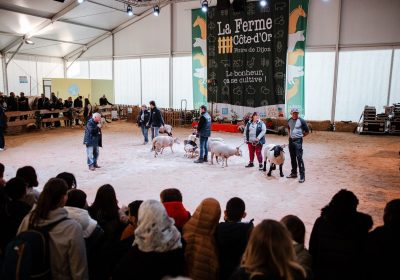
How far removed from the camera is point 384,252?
8.54ft

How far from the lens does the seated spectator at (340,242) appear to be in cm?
275

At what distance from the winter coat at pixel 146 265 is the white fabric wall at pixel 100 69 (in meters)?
22.9

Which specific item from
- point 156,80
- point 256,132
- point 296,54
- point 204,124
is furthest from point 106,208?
point 156,80

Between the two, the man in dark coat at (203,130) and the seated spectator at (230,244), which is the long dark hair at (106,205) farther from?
the man in dark coat at (203,130)

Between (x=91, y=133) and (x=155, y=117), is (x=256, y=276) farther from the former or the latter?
(x=155, y=117)

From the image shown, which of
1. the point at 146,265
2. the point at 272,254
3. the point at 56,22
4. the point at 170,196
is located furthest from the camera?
the point at 56,22

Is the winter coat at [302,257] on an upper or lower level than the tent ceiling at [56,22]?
lower

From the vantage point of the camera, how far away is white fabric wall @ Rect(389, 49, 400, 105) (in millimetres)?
15875

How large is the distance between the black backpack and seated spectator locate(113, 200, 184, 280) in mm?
572

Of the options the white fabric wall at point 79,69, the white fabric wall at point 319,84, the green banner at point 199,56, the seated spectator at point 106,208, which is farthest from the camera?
the white fabric wall at point 79,69

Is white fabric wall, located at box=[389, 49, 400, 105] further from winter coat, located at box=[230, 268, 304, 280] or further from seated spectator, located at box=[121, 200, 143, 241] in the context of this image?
winter coat, located at box=[230, 268, 304, 280]

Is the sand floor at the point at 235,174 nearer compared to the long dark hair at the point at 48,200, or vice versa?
the long dark hair at the point at 48,200

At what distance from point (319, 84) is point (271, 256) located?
54.9 feet

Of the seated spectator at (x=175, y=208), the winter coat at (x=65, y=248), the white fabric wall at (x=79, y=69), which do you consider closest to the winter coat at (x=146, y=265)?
the winter coat at (x=65, y=248)
